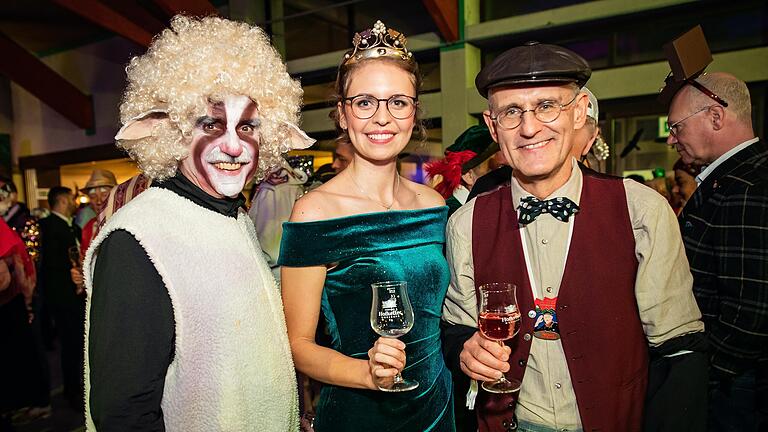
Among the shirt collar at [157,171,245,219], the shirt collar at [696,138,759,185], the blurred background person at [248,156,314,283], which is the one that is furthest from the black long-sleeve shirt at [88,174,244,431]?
Answer: the blurred background person at [248,156,314,283]

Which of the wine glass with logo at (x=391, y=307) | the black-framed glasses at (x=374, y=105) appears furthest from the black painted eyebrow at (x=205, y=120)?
the wine glass with logo at (x=391, y=307)

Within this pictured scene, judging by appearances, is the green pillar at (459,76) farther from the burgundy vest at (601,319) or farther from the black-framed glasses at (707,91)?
the burgundy vest at (601,319)

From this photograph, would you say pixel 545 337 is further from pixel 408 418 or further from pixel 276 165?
pixel 276 165

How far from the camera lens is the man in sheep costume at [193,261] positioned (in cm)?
120

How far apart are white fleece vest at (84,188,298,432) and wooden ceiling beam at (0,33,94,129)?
12440mm

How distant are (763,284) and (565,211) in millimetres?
1154

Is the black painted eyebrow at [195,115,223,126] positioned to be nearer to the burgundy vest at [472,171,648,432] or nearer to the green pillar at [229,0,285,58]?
the burgundy vest at [472,171,648,432]

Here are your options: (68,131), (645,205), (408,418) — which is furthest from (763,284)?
(68,131)

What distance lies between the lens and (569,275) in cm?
165

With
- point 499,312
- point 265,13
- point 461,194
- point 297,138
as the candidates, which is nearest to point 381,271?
point 499,312

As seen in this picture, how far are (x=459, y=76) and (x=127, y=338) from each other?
7.21 meters

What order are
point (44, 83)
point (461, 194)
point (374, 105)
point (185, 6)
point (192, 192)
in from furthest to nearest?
point (44, 83), point (185, 6), point (461, 194), point (374, 105), point (192, 192)

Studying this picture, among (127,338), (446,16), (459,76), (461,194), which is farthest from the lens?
(459,76)

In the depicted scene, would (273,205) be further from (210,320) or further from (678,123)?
(678,123)
